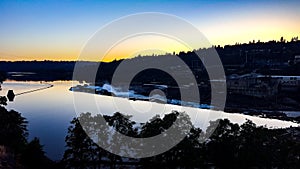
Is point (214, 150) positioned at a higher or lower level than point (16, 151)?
higher

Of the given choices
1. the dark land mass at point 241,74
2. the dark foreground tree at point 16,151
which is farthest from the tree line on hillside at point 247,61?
the dark foreground tree at point 16,151

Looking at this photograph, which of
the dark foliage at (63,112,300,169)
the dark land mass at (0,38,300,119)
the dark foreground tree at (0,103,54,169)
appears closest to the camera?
the dark foreground tree at (0,103,54,169)

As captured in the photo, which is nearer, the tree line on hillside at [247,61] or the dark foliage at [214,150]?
the dark foliage at [214,150]

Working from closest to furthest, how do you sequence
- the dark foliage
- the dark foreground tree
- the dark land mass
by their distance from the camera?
the dark foreground tree → the dark foliage → the dark land mass

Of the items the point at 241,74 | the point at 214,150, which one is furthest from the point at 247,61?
the point at 214,150

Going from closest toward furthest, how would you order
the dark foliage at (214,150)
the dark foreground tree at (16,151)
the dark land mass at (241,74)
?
Answer: 1. the dark foreground tree at (16,151)
2. the dark foliage at (214,150)
3. the dark land mass at (241,74)

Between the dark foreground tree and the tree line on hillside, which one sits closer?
the dark foreground tree

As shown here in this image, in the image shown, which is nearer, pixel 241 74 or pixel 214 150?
pixel 214 150

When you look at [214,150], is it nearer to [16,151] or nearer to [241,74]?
[16,151]

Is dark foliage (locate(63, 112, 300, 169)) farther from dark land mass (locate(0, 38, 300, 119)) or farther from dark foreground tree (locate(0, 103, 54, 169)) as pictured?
dark land mass (locate(0, 38, 300, 119))

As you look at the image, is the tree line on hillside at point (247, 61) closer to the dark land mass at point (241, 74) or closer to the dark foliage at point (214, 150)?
the dark land mass at point (241, 74)

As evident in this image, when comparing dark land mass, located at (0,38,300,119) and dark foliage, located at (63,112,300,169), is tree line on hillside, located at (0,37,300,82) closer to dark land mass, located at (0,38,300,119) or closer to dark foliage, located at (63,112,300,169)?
dark land mass, located at (0,38,300,119)

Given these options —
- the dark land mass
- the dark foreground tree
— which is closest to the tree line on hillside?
the dark land mass

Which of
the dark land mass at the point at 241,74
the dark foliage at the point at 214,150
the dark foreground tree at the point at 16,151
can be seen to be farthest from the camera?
the dark land mass at the point at 241,74
